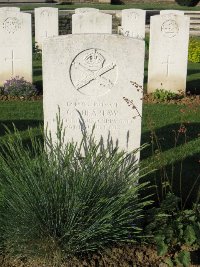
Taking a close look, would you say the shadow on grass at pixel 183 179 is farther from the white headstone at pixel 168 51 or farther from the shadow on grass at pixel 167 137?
the white headstone at pixel 168 51

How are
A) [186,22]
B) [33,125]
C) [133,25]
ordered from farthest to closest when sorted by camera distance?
[133,25]
[186,22]
[33,125]

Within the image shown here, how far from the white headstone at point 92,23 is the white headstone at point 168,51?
59.0 inches

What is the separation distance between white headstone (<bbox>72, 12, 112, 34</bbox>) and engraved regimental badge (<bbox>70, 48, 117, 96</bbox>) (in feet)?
21.8

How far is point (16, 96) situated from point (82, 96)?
5330 millimetres

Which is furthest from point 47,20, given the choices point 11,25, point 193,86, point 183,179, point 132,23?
point 183,179

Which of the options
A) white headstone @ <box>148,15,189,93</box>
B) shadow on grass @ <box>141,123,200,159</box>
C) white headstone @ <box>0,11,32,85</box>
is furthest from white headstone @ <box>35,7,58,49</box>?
shadow on grass @ <box>141,123,200,159</box>

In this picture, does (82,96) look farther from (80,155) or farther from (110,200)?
(110,200)

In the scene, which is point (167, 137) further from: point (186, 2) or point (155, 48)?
point (186, 2)

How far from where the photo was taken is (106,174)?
3.86 metres

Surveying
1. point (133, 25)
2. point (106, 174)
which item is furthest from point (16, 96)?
point (106, 174)

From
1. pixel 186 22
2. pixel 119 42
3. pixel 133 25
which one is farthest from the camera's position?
pixel 133 25

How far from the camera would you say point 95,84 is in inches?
168

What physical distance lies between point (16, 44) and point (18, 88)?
82 cm

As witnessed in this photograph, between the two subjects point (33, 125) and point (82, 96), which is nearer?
point (82, 96)
